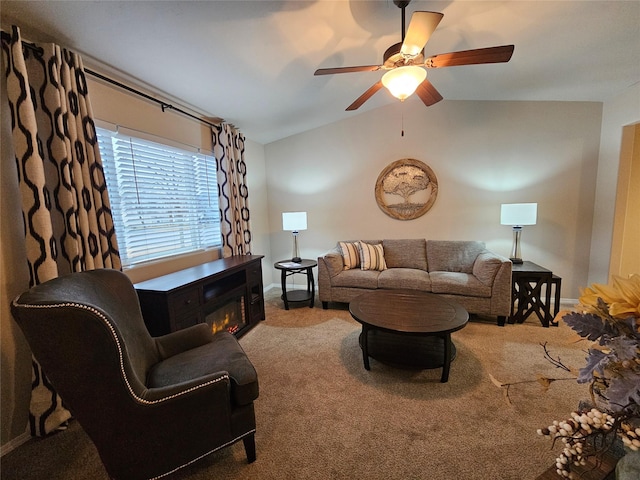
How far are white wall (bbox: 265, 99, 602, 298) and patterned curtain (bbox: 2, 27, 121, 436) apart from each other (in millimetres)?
2798

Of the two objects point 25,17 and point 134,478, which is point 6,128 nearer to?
point 25,17

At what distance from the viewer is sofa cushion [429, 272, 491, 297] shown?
2962 mm

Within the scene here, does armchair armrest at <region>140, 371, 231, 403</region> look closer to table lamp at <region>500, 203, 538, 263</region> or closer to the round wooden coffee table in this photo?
the round wooden coffee table

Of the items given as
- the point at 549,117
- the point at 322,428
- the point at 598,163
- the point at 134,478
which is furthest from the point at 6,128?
the point at 598,163

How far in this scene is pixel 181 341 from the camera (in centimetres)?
178

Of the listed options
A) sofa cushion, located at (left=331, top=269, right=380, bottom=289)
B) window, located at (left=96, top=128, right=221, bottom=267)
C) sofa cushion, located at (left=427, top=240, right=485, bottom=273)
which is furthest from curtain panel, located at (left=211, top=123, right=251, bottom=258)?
sofa cushion, located at (left=427, top=240, right=485, bottom=273)

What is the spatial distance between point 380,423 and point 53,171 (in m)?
2.60

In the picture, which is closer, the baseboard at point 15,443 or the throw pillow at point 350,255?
the baseboard at point 15,443

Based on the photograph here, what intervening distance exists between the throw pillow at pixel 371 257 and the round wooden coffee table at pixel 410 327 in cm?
102

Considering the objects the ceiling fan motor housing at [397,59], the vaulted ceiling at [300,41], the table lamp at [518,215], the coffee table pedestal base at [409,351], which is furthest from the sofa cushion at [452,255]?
the ceiling fan motor housing at [397,59]

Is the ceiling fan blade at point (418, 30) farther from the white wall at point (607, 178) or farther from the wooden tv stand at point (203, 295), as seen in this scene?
the white wall at point (607, 178)

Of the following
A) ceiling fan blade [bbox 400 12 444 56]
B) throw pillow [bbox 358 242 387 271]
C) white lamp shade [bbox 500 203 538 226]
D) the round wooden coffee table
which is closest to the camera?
ceiling fan blade [bbox 400 12 444 56]

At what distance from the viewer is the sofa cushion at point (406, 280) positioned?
10.4 ft

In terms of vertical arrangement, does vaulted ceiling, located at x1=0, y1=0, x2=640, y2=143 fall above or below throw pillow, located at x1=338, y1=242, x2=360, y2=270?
above
